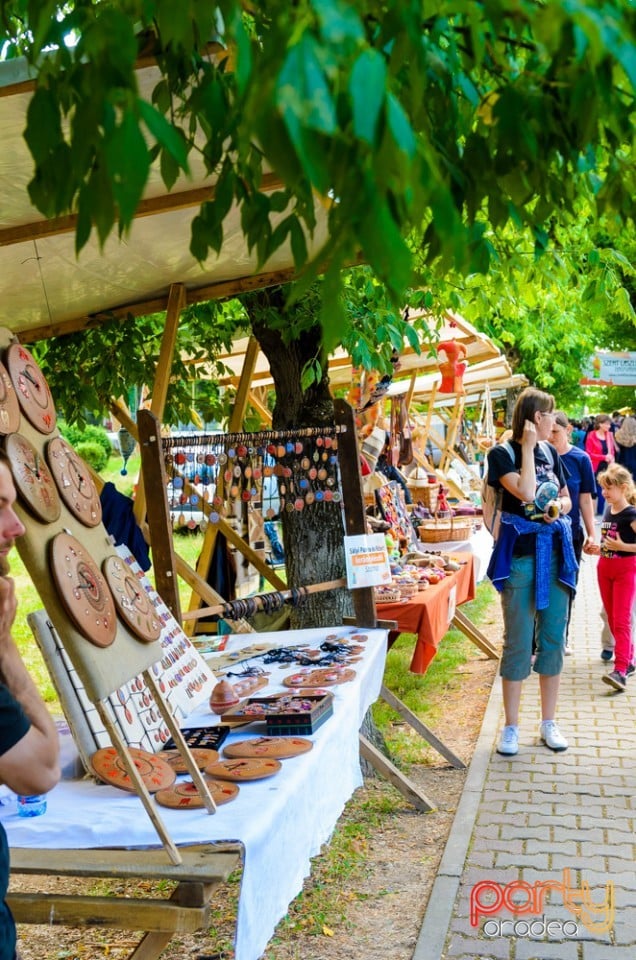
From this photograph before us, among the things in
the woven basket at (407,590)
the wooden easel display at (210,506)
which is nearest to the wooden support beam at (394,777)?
the wooden easel display at (210,506)

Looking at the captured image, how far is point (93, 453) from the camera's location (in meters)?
23.2

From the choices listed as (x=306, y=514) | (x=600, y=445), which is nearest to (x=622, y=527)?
(x=306, y=514)

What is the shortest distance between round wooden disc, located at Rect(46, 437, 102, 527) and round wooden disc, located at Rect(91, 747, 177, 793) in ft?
2.42

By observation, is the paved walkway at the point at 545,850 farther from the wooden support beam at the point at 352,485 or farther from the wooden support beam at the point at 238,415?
the wooden support beam at the point at 238,415

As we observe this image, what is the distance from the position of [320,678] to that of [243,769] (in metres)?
1.09

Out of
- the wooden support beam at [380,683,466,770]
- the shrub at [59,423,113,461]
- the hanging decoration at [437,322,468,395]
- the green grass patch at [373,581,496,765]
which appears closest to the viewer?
the wooden support beam at [380,683,466,770]

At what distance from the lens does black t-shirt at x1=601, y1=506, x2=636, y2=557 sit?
6.75m

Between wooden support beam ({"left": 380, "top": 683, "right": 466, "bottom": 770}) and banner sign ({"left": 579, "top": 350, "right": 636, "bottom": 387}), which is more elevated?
banner sign ({"left": 579, "top": 350, "right": 636, "bottom": 387})

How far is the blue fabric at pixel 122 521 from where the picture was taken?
487 centimetres

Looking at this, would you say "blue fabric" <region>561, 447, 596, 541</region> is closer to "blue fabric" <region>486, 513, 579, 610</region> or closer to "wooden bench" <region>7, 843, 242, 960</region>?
"blue fabric" <region>486, 513, 579, 610</region>

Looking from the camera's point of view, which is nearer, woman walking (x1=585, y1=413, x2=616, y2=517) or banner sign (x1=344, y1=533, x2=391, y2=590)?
banner sign (x1=344, y1=533, x2=391, y2=590)

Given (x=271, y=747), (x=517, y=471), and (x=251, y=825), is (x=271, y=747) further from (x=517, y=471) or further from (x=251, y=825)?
(x=517, y=471)

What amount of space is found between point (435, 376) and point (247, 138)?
37.6 ft

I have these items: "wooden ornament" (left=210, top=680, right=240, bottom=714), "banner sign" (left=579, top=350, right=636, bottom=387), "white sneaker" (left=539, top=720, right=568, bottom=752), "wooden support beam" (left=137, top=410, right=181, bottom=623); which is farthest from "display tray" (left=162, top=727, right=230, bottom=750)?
"banner sign" (left=579, top=350, right=636, bottom=387)
